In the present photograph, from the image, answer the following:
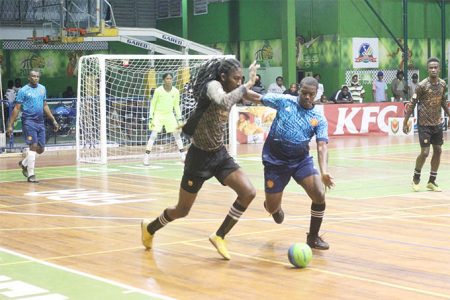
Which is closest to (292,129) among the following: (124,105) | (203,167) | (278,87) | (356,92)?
(203,167)

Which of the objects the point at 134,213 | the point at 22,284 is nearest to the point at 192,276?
the point at 22,284

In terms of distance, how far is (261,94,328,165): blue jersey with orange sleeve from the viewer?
960 centimetres

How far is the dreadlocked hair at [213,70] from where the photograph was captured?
29.6 feet

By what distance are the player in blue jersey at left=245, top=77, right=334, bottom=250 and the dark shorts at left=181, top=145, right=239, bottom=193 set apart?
0.62m

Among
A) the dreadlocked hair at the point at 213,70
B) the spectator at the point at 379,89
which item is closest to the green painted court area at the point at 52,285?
the dreadlocked hair at the point at 213,70

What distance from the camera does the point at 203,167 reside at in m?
9.22

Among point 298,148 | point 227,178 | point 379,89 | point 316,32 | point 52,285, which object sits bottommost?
point 52,285

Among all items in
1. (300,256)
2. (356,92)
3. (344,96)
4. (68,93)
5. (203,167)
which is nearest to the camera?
(300,256)

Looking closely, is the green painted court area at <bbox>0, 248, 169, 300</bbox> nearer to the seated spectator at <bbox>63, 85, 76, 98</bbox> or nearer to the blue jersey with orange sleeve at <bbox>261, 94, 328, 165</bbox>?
the blue jersey with orange sleeve at <bbox>261, 94, 328, 165</bbox>

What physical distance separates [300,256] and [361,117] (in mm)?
22659

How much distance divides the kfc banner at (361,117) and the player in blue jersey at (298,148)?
20.4 meters

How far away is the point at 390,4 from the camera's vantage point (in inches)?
1444

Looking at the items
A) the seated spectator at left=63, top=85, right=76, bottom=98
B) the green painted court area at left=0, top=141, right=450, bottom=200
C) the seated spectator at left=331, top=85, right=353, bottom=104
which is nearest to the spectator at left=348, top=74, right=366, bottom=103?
the seated spectator at left=331, top=85, right=353, bottom=104

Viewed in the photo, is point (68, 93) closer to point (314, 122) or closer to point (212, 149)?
point (314, 122)
